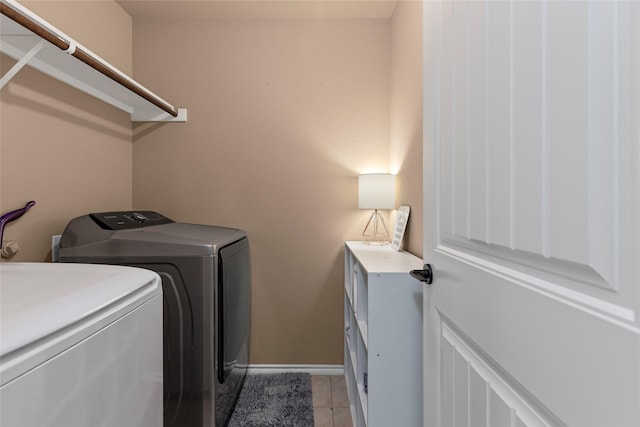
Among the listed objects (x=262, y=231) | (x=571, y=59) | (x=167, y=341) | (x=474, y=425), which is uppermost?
(x=571, y=59)

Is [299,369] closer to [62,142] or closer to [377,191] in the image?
[377,191]

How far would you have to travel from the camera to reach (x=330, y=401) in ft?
6.53

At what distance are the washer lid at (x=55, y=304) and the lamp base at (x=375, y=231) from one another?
4.99 feet

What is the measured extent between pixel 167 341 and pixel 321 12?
2134 millimetres

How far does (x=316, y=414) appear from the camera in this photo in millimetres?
1866

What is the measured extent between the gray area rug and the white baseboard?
35 millimetres

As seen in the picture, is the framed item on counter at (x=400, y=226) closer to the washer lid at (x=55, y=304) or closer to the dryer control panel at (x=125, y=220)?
the washer lid at (x=55, y=304)

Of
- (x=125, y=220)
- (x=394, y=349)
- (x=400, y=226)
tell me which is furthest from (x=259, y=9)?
(x=394, y=349)

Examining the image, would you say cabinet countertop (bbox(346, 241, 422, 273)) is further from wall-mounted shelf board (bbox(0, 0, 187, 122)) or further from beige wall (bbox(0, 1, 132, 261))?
beige wall (bbox(0, 1, 132, 261))

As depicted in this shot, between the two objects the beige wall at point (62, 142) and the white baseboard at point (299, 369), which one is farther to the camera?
the white baseboard at point (299, 369)

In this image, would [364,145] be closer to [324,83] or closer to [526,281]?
[324,83]

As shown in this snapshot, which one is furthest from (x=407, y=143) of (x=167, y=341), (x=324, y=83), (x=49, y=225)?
(x=49, y=225)

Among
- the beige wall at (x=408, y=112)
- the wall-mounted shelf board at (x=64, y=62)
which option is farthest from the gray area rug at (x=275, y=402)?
the wall-mounted shelf board at (x=64, y=62)

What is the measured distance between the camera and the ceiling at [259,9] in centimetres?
212
